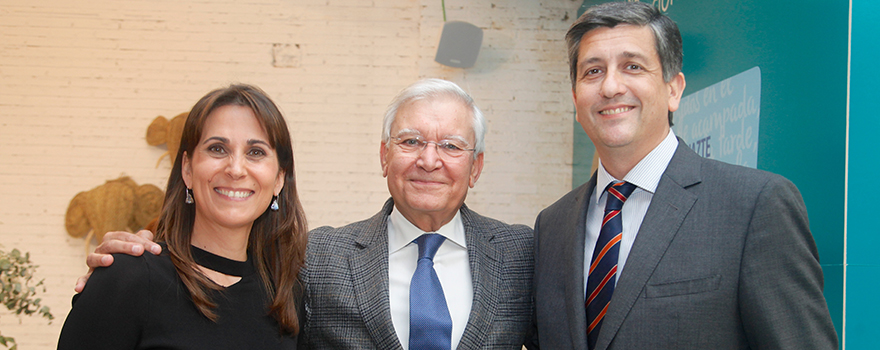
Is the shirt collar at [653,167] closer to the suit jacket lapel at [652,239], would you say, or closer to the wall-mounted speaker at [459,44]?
the suit jacket lapel at [652,239]

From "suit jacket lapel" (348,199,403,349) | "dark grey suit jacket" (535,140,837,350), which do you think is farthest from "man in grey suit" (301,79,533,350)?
"dark grey suit jacket" (535,140,837,350)

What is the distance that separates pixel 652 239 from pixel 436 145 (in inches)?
28.9

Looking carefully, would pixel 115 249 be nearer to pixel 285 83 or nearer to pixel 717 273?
pixel 717 273

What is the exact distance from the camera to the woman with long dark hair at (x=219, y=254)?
139cm

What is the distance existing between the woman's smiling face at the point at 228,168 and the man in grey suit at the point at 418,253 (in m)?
0.34

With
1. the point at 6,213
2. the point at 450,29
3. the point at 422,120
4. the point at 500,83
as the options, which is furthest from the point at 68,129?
the point at 422,120

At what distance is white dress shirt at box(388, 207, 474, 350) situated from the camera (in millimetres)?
1817

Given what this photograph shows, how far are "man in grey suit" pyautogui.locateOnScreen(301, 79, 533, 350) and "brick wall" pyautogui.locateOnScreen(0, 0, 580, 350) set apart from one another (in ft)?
12.4

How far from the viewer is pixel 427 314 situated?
1.75 m

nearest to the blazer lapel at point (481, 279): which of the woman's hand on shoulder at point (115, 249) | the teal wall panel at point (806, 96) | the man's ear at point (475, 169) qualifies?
the man's ear at point (475, 169)

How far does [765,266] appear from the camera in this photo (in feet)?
4.31

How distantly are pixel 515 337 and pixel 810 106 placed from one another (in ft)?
3.99

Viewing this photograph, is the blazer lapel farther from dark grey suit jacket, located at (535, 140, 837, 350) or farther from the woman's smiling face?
the woman's smiling face

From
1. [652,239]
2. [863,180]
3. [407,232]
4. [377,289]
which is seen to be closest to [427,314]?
[377,289]
